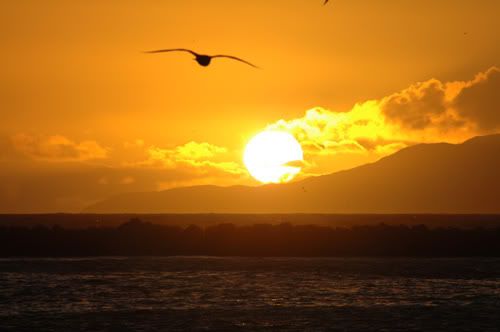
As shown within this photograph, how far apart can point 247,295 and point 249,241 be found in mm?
34563

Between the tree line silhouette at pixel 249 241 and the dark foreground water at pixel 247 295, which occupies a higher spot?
the tree line silhouette at pixel 249 241

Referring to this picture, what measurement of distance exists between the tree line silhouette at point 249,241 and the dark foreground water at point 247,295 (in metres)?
9.05

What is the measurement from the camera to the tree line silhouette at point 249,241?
81250 millimetres

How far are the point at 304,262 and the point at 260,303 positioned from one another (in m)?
25.7

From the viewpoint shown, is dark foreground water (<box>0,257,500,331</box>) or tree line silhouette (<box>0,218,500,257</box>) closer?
dark foreground water (<box>0,257,500,331</box>)

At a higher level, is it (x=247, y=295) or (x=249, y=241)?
(x=249, y=241)

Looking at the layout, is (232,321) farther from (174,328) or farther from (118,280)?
(118,280)

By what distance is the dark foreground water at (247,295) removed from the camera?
1567 inches

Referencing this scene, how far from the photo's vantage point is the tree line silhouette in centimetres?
8125

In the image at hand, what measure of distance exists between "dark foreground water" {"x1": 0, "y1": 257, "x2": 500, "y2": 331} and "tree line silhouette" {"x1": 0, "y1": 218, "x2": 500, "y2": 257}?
9.05 metres

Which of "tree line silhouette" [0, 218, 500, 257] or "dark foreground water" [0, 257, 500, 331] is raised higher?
A: "tree line silhouette" [0, 218, 500, 257]

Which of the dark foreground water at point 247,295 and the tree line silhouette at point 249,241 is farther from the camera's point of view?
the tree line silhouette at point 249,241

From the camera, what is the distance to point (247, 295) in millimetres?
49375

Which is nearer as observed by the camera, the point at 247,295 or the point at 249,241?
the point at 247,295
